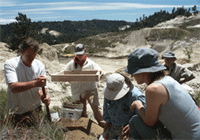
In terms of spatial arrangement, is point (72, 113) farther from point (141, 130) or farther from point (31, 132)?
point (141, 130)

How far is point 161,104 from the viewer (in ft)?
5.14

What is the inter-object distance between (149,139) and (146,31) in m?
35.6

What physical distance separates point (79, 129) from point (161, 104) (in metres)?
2.15

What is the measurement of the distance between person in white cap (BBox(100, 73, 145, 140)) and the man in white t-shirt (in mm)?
1111

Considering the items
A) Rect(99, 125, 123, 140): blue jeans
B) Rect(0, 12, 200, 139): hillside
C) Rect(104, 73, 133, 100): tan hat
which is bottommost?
Rect(0, 12, 200, 139): hillside

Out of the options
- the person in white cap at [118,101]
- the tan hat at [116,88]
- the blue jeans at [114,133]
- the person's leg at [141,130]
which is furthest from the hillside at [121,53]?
the person's leg at [141,130]

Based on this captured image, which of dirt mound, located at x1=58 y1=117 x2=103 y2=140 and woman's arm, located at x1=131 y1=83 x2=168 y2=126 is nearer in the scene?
woman's arm, located at x1=131 y1=83 x2=168 y2=126

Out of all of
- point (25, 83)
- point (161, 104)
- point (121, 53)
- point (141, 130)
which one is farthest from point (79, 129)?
point (121, 53)

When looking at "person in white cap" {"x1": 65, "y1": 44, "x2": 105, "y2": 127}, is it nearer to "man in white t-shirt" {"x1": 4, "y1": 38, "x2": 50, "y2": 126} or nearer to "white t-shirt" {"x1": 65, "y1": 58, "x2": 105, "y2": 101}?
"white t-shirt" {"x1": 65, "y1": 58, "x2": 105, "y2": 101}

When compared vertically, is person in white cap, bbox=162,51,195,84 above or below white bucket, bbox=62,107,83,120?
above

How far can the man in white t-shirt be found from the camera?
2.66 m

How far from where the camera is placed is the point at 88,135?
10.4 ft

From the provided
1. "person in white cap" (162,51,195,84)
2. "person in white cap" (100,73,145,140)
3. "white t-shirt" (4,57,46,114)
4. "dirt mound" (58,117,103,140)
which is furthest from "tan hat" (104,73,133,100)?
"person in white cap" (162,51,195,84)

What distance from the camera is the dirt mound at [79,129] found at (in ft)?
9.96
